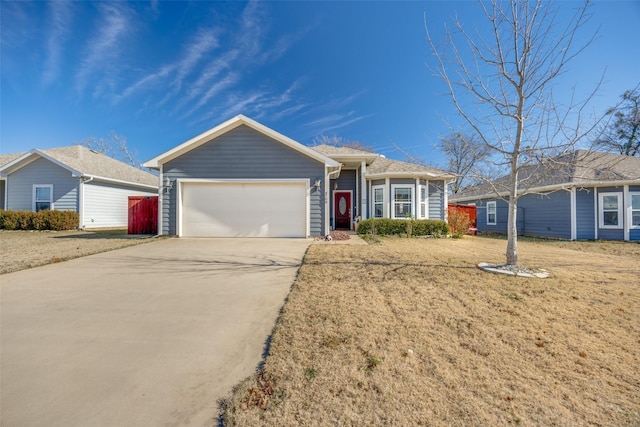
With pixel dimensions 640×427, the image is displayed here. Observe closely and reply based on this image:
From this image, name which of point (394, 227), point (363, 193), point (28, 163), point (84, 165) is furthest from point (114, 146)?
point (394, 227)

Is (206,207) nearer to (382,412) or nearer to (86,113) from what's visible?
(382,412)

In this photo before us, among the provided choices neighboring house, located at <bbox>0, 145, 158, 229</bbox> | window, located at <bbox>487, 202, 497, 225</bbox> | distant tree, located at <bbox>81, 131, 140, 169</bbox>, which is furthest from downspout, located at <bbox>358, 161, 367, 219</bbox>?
distant tree, located at <bbox>81, 131, 140, 169</bbox>

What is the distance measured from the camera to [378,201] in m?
14.0

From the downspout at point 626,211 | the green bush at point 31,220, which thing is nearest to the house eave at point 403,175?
the downspout at point 626,211

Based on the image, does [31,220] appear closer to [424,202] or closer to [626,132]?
[424,202]

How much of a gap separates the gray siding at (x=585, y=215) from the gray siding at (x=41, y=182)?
25.8 metres

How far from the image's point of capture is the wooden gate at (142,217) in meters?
12.0

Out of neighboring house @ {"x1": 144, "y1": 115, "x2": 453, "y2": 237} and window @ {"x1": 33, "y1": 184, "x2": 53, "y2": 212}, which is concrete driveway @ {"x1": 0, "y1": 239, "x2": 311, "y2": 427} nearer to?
neighboring house @ {"x1": 144, "y1": 115, "x2": 453, "y2": 237}

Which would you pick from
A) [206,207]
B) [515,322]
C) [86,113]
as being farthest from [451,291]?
[86,113]

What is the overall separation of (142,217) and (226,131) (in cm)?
548

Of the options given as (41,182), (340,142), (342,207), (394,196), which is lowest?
(342,207)

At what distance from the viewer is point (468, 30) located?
6.28 m

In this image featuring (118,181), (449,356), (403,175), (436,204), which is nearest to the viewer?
(449,356)

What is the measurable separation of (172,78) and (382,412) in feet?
66.5
